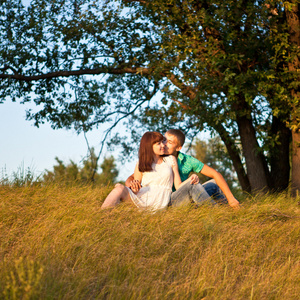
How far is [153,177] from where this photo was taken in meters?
6.02

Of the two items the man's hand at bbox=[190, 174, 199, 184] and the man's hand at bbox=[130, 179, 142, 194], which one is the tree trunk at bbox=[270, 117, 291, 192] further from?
the man's hand at bbox=[130, 179, 142, 194]

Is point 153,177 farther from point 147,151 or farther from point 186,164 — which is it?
point 186,164

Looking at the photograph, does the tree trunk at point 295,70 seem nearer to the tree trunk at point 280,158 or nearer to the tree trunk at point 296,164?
the tree trunk at point 296,164

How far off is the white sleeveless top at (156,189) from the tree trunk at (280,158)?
518 centimetres

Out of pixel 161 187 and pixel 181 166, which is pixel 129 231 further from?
pixel 181 166

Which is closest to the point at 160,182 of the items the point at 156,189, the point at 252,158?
the point at 156,189

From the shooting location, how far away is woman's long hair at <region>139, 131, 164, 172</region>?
19.9 ft

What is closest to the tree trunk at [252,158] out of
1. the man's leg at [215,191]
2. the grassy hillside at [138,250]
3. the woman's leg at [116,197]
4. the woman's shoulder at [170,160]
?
the man's leg at [215,191]

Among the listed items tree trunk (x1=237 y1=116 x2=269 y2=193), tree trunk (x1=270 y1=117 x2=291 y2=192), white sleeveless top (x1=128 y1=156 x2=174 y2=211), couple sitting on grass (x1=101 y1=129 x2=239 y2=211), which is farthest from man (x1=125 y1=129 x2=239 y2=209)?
tree trunk (x1=270 y1=117 x2=291 y2=192)

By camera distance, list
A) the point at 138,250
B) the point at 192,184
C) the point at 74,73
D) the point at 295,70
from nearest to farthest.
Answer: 1. the point at 138,250
2. the point at 192,184
3. the point at 295,70
4. the point at 74,73

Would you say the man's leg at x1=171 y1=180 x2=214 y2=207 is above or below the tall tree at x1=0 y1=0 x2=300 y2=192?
below

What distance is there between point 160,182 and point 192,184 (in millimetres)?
459

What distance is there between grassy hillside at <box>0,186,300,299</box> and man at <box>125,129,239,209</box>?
0.73ft

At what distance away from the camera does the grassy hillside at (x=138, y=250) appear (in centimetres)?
377
